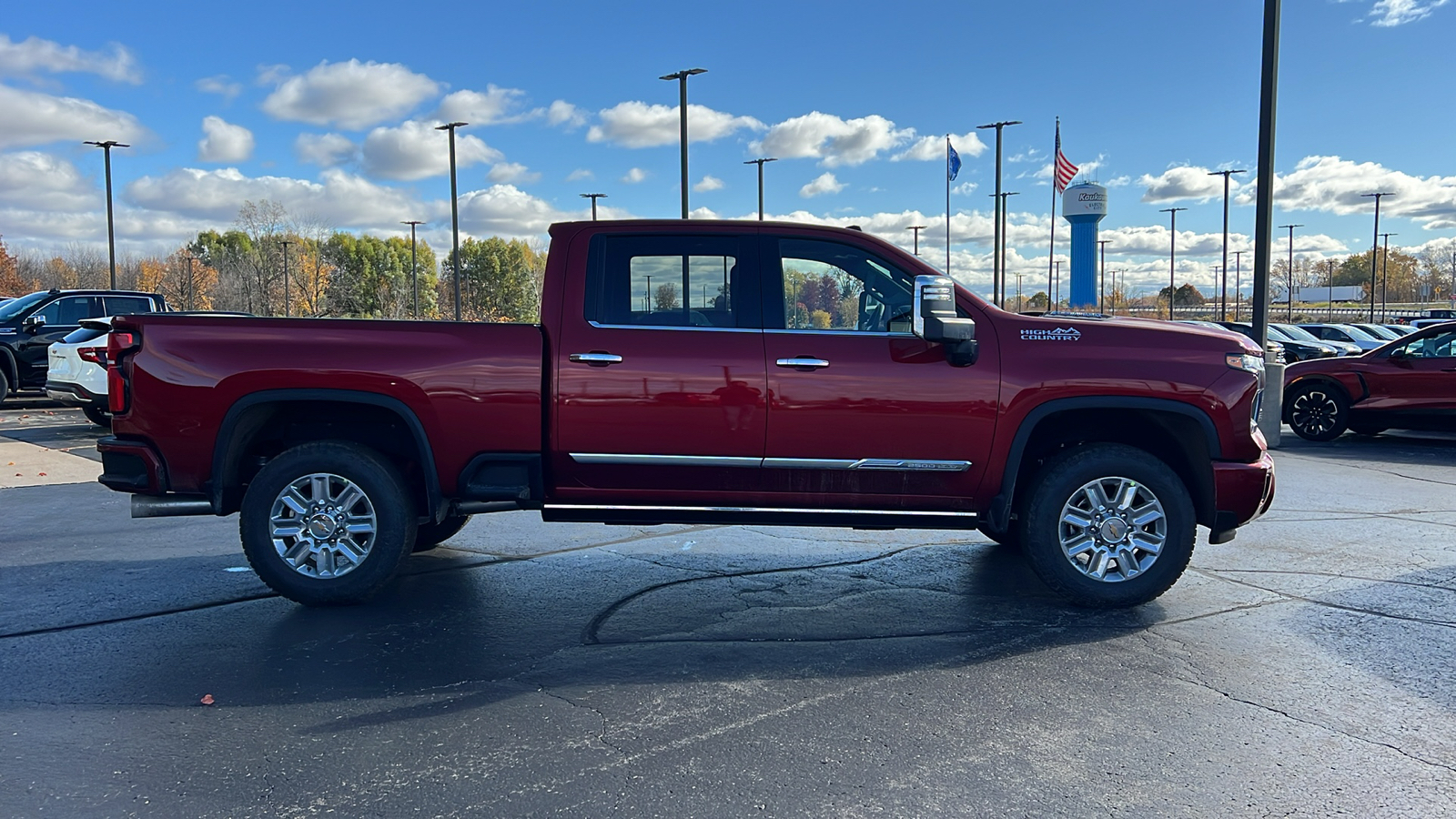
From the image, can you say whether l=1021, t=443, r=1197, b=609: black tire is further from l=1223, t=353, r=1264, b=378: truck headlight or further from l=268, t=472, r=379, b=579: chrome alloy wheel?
l=268, t=472, r=379, b=579: chrome alloy wheel

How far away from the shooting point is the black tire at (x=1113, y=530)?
5297mm

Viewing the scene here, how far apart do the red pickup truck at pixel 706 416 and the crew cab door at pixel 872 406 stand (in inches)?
0.4

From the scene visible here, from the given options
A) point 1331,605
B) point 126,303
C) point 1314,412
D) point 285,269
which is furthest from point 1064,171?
point 285,269

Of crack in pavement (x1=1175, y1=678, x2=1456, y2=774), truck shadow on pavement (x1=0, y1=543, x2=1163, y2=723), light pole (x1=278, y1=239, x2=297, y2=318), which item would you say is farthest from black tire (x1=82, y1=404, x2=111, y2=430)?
light pole (x1=278, y1=239, x2=297, y2=318)

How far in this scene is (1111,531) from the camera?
534 centimetres

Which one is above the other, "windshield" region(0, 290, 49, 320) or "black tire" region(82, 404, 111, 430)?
"windshield" region(0, 290, 49, 320)

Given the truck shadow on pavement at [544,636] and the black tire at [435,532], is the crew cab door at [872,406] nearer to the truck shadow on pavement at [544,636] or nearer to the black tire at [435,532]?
the truck shadow on pavement at [544,636]

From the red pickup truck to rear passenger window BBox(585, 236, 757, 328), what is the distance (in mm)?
16

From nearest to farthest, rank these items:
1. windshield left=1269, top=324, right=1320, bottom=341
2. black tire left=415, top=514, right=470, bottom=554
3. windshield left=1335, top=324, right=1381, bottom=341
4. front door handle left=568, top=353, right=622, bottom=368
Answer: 1. front door handle left=568, top=353, right=622, bottom=368
2. black tire left=415, top=514, right=470, bottom=554
3. windshield left=1269, top=324, right=1320, bottom=341
4. windshield left=1335, top=324, right=1381, bottom=341

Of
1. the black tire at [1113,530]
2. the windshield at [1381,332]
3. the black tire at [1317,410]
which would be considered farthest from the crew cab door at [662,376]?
the windshield at [1381,332]

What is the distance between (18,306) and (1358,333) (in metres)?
37.9

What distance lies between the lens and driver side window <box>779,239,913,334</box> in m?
5.40

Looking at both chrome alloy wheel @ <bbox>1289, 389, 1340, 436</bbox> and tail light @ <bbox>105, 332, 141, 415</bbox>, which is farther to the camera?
chrome alloy wheel @ <bbox>1289, 389, 1340, 436</bbox>

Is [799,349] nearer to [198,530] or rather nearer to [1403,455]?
[198,530]
